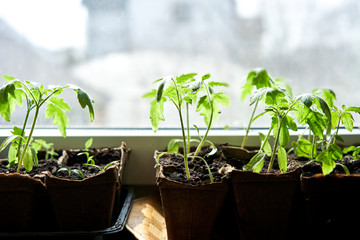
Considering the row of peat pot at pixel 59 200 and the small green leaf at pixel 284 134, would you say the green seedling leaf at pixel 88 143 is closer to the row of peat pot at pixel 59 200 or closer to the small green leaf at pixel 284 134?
the row of peat pot at pixel 59 200

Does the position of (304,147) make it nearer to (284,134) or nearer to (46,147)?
(284,134)

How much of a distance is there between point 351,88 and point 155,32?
0.79 m

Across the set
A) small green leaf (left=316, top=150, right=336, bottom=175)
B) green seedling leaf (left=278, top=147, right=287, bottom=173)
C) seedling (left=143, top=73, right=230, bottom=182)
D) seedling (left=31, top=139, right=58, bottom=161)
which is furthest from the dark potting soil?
seedling (left=31, top=139, right=58, bottom=161)

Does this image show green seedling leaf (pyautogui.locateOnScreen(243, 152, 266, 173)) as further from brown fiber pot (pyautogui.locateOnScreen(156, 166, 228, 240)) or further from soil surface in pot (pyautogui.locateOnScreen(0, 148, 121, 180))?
soil surface in pot (pyautogui.locateOnScreen(0, 148, 121, 180))

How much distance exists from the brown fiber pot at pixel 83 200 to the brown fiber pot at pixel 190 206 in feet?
0.44

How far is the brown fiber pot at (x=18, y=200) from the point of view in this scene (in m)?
0.81

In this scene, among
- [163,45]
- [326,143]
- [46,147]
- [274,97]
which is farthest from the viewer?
[163,45]

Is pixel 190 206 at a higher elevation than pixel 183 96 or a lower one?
lower

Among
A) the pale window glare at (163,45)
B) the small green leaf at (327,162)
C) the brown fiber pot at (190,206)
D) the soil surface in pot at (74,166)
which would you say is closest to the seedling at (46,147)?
the soil surface in pot at (74,166)

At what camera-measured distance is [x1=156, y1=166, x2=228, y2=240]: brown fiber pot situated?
2.63 ft

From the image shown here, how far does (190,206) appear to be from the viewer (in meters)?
0.81

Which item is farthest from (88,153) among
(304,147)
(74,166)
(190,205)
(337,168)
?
(337,168)

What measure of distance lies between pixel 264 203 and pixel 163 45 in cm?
66

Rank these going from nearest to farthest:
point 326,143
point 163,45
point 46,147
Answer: point 326,143
point 46,147
point 163,45
